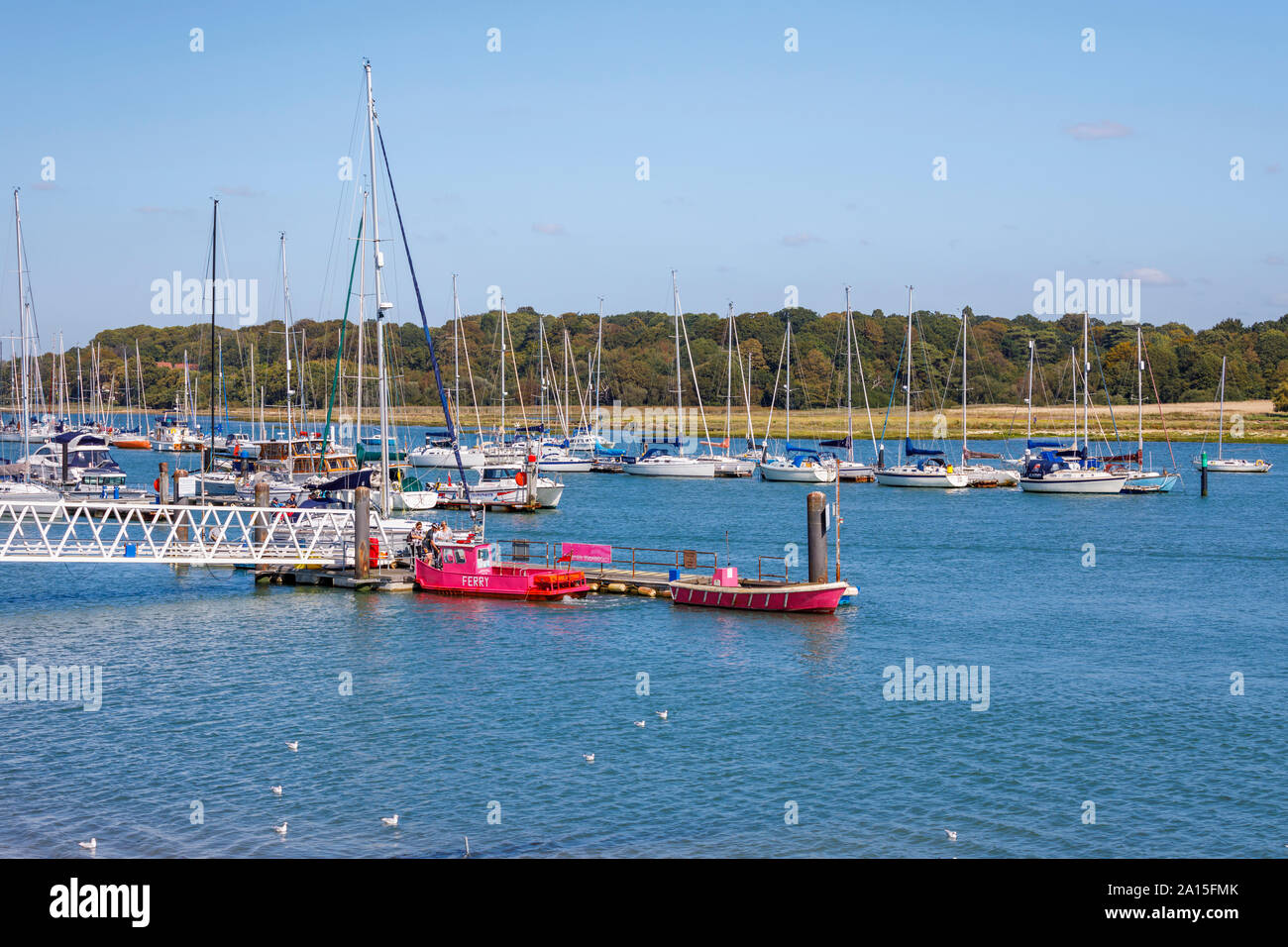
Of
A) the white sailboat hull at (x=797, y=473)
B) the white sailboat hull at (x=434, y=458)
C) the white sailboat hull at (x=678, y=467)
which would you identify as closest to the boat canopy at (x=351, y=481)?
the white sailboat hull at (x=434, y=458)

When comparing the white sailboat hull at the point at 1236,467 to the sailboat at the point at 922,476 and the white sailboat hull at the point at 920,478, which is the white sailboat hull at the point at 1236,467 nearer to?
the sailboat at the point at 922,476

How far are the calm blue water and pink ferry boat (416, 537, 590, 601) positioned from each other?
0.94 m

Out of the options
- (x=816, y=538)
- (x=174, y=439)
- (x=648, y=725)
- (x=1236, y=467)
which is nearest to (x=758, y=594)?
(x=816, y=538)

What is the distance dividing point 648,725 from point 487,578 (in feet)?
61.4

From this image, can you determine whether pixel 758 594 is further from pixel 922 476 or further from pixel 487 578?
pixel 922 476

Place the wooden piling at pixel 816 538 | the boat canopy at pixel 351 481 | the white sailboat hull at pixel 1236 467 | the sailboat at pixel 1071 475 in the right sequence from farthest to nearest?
the white sailboat hull at pixel 1236 467
the sailboat at pixel 1071 475
the boat canopy at pixel 351 481
the wooden piling at pixel 816 538

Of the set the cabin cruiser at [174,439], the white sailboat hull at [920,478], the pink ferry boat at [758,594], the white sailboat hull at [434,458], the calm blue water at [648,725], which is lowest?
the calm blue water at [648,725]

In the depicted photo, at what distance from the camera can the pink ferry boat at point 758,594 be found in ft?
→ 149

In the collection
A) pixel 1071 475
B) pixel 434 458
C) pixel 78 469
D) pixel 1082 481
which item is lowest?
pixel 1082 481

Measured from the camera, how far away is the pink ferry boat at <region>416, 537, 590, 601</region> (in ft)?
159

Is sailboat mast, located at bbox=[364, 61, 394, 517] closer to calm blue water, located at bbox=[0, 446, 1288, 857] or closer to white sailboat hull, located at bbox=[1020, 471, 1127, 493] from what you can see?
calm blue water, located at bbox=[0, 446, 1288, 857]

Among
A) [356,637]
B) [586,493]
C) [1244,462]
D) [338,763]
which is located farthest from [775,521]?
[1244,462]

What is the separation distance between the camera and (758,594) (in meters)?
45.6

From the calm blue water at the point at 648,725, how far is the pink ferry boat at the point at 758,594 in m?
0.88
